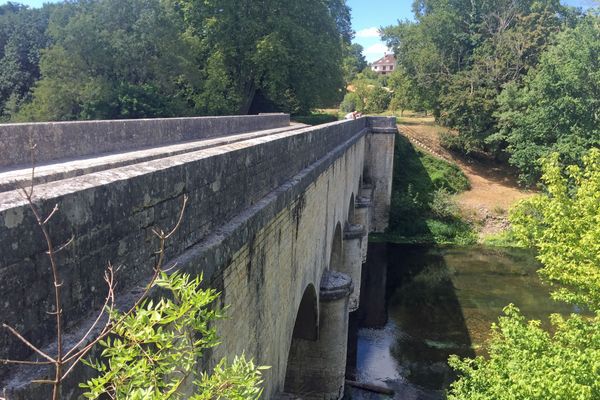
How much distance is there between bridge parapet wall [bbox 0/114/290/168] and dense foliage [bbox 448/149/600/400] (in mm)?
7137

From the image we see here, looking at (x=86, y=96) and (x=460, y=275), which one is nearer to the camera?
(x=460, y=275)

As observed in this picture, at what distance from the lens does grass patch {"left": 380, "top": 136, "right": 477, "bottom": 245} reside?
27.5 metres

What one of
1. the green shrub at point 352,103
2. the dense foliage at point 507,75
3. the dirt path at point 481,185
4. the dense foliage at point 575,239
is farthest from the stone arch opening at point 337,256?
the green shrub at point 352,103

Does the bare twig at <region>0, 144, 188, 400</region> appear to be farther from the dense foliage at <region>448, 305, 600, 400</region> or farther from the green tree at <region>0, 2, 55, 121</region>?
the green tree at <region>0, 2, 55, 121</region>

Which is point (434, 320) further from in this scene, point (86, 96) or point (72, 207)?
point (86, 96)

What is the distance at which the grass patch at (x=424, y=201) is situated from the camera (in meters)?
27.5

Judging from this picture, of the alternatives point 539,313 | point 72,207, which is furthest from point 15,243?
point 539,313

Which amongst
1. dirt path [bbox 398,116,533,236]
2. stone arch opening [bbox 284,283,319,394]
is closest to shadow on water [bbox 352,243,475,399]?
stone arch opening [bbox 284,283,319,394]

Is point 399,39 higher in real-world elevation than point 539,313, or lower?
higher

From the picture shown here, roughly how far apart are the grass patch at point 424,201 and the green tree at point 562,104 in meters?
4.05

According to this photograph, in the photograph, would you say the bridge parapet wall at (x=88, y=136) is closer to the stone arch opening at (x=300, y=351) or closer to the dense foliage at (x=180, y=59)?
the stone arch opening at (x=300, y=351)

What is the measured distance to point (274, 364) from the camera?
6.57 meters

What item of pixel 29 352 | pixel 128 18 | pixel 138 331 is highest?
pixel 128 18

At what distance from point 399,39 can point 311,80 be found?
13.1 metres
